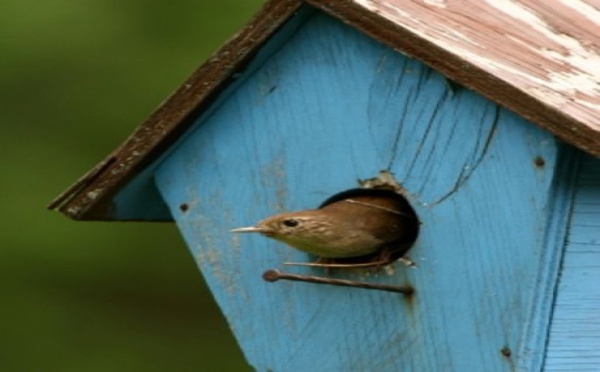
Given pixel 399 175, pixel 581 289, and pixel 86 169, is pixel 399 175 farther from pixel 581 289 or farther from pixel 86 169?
pixel 86 169

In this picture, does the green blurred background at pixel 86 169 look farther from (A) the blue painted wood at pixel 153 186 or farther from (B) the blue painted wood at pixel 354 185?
(B) the blue painted wood at pixel 354 185

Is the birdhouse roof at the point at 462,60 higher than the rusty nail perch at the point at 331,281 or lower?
higher

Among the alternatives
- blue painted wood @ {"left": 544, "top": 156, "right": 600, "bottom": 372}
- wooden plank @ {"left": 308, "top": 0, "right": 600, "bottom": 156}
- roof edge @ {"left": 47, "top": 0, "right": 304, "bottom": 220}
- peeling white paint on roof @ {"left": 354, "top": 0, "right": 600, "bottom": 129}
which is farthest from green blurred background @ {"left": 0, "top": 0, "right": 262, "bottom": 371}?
blue painted wood @ {"left": 544, "top": 156, "right": 600, "bottom": 372}

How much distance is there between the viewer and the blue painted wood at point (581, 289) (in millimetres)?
4086

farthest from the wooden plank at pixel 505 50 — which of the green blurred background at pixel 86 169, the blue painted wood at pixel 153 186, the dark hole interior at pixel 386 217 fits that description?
the green blurred background at pixel 86 169

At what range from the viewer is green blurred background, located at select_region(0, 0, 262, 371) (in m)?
9.74

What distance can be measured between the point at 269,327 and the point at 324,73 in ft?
1.81

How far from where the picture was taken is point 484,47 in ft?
13.9

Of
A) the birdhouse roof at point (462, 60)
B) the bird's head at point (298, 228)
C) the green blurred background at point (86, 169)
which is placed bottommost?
the green blurred background at point (86, 169)

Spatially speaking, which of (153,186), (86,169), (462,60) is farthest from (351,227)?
(86,169)

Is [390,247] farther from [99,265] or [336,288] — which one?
[99,265]

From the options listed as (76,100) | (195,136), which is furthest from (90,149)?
(195,136)

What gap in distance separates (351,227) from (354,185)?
9 cm

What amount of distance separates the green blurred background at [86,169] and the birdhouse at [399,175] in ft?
16.3
